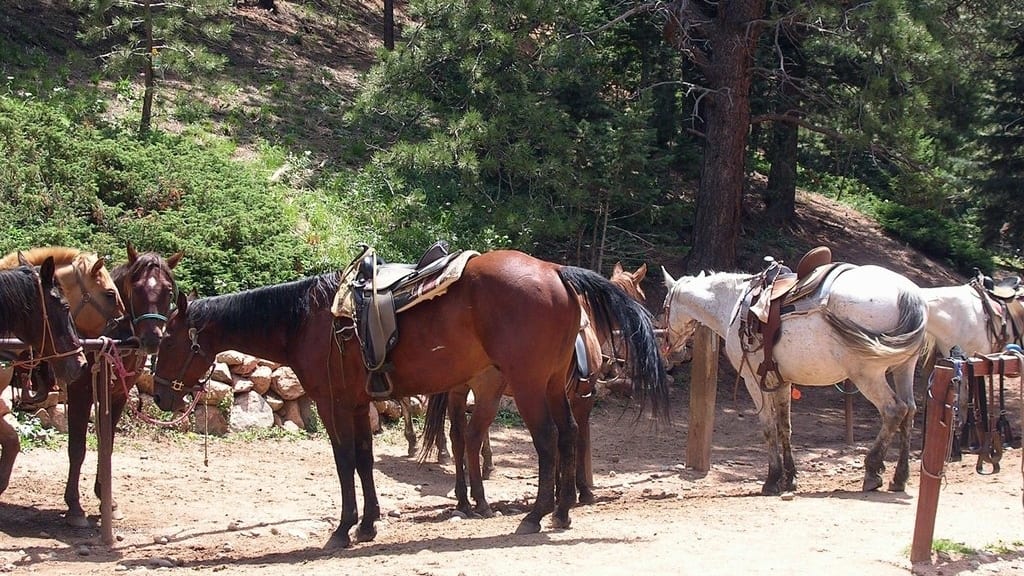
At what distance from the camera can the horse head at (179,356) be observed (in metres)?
7.53

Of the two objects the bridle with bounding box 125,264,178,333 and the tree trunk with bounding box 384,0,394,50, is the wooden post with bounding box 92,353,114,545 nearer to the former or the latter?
the bridle with bounding box 125,264,178,333

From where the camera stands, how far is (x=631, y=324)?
24.3 feet

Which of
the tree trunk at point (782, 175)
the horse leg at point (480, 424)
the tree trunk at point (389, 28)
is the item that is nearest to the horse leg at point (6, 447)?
the horse leg at point (480, 424)

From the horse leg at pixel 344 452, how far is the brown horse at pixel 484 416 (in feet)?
4.18

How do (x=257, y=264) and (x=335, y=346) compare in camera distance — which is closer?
(x=335, y=346)

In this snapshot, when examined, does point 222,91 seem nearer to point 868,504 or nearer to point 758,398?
point 758,398

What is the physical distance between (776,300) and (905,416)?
4.90 ft

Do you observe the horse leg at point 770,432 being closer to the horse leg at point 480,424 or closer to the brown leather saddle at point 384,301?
the horse leg at point 480,424

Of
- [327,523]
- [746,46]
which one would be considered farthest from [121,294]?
[746,46]

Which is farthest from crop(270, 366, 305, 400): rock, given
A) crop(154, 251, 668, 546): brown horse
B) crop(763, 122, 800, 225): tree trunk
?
crop(763, 122, 800, 225): tree trunk

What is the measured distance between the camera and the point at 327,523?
822cm

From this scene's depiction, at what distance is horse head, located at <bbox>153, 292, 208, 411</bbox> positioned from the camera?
24.7 ft

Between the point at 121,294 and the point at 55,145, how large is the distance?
5.94 metres

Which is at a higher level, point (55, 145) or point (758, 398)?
point (55, 145)
